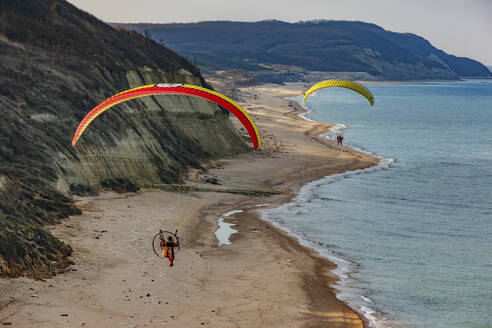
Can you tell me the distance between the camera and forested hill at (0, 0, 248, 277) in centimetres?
2444

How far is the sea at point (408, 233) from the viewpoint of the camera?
2259cm

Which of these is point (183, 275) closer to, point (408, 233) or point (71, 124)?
point (408, 233)

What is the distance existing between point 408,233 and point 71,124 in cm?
1839

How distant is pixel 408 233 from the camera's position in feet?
105

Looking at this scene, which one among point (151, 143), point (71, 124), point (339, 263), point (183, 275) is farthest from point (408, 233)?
point (71, 124)

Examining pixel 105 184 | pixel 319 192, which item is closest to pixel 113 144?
pixel 105 184

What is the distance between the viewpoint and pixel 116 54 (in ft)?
161

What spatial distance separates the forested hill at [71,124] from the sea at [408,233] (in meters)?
8.99

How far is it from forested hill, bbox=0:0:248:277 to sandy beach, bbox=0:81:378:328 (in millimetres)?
1275

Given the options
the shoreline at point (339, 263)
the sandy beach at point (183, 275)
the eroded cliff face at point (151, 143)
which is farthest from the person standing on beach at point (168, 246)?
the eroded cliff face at point (151, 143)

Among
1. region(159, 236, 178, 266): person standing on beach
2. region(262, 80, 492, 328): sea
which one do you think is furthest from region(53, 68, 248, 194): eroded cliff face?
region(159, 236, 178, 266): person standing on beach

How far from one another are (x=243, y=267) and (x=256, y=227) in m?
6.33

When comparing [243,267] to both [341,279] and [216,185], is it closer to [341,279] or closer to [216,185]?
[341,279]

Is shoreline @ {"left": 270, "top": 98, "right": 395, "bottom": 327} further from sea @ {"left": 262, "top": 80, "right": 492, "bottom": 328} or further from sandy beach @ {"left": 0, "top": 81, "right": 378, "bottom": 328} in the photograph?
sandy beach @ {"left": 0, "top": 81, "right": 378, "bottom": 328}
